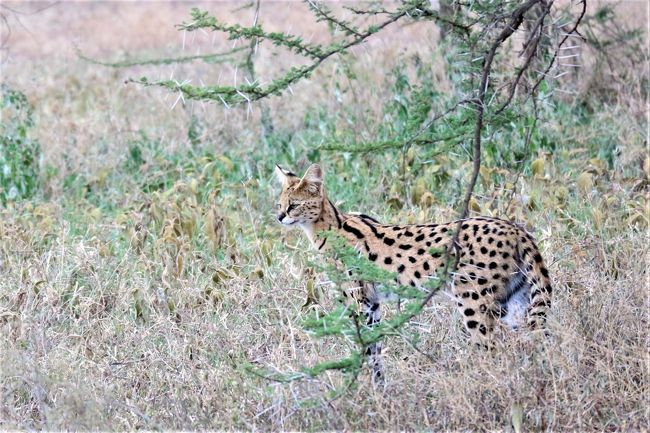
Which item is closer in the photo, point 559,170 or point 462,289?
point 462,289

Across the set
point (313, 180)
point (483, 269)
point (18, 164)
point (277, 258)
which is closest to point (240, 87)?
point (313, 180)

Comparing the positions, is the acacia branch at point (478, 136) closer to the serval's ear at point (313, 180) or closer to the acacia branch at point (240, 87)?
the acacia branch at point (240, 87)

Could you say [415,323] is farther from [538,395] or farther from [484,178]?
[484,178]

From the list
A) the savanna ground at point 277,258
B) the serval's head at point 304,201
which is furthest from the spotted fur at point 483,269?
the serval's head at point 304,201

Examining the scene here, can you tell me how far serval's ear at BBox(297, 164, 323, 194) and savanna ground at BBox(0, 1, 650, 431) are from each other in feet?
1.83

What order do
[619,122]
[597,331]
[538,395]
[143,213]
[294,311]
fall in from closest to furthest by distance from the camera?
[538,395]
[597,331]
[294,311]
[143,213]
[619,122]

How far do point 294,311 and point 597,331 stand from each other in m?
1.83

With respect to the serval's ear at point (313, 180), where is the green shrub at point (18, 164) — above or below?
below

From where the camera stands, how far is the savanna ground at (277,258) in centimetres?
502

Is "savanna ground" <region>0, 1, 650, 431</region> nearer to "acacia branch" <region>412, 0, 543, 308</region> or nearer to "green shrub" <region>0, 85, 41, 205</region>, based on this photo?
"green shrub" <region>0, 85, 41, 205</region>

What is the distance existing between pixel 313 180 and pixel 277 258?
771mm

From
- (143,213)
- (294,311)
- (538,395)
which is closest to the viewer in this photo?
(538,395)

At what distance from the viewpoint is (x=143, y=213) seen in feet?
25.6

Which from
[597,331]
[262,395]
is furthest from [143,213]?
[597,331]
